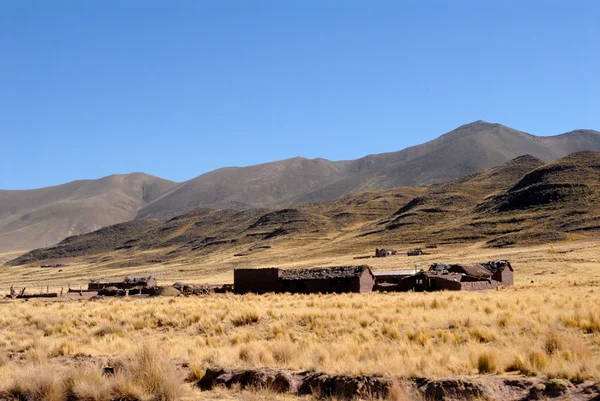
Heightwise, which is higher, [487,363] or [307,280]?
[307,280]

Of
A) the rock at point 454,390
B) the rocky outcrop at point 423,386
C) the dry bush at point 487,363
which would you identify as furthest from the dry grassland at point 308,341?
the rock at point 454,390

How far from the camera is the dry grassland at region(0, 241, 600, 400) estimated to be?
13.9m

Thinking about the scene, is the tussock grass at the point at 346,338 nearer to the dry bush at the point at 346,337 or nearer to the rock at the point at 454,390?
the dry bush at the point at 346,337

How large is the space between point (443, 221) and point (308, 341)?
131590 mm

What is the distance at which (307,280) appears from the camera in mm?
48875

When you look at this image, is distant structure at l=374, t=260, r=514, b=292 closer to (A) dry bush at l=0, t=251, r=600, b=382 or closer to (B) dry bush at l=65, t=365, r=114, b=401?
(A) dry bush at l=0, t=251, r=600, b=382

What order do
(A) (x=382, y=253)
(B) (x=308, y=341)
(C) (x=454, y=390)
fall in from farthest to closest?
(A) (x=382, y=253) < (B) (x=308, y=341) < (C) (x=454, y=390)

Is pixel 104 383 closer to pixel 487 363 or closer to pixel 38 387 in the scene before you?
pixel 38 387

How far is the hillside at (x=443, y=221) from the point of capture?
4754 inches

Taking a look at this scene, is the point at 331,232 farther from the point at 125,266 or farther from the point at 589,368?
the point at 589,368

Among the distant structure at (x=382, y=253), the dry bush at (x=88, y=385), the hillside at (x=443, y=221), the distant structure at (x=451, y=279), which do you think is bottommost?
the distant structure at (x=451, y=279)

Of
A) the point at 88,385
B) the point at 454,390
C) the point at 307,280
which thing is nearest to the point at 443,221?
the point at 307,280

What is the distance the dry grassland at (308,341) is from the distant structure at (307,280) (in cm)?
1353

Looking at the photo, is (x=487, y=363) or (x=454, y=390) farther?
(x=487, y=363)
